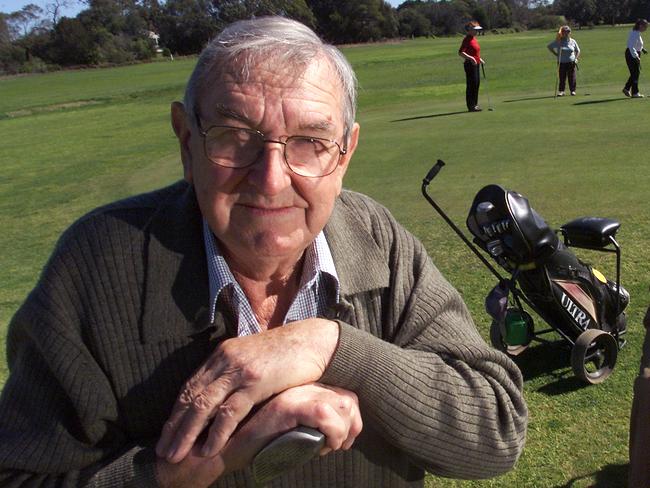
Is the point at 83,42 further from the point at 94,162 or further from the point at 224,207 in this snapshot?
the point at 224,207

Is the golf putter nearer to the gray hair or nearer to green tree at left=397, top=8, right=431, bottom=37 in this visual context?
the gray hair

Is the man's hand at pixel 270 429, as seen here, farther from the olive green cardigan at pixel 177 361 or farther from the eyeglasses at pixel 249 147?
the eyeglasses at pixel 249 147

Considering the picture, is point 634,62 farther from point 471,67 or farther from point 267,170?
point 267,170

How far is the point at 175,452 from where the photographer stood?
4.38ft

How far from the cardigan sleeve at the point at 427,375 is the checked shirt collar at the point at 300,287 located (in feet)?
0.23

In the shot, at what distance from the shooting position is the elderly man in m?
1.36

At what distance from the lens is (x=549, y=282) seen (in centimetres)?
329

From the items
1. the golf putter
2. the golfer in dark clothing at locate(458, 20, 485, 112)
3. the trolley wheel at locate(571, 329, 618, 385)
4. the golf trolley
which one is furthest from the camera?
the golfer in dark clothing at locate(458, 20, 485, 112)

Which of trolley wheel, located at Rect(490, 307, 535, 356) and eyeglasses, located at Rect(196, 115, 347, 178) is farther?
trolley wheel, located at Rect(490, 307, 535, 356)

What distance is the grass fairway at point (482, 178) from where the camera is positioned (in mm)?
3172

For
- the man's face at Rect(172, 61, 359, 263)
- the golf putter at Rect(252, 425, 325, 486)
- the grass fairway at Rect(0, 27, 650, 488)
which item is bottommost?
the grass fairway at Rect(0, 27, 650, 488)

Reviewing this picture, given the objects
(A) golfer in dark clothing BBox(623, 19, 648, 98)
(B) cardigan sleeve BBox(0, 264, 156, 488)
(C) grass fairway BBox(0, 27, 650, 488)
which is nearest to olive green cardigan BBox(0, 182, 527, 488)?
(B) cardigan sleeve BBox(0, 264, 156, 488)

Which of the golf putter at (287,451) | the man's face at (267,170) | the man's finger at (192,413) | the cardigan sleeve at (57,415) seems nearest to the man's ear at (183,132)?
the man's face at (267,170)

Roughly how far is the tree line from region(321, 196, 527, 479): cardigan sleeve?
4916cm
